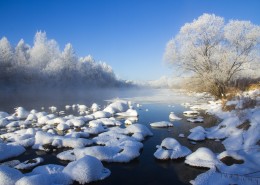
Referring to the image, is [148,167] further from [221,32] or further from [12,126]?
[221,32]

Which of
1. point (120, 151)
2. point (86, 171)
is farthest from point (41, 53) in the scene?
point (86, 171)

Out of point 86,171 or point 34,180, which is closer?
point 34,180

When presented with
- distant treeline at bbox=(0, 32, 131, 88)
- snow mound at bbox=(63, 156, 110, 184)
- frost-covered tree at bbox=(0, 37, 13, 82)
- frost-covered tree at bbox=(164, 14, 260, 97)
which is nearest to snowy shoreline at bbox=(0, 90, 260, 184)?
snow mound at bbox=(63, 156, 110, 184)

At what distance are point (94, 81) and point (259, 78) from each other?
61.6m

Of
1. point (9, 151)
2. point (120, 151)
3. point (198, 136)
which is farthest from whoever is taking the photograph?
point (198, 136)

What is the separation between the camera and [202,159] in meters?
9.65

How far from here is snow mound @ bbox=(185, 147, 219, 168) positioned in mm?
9302

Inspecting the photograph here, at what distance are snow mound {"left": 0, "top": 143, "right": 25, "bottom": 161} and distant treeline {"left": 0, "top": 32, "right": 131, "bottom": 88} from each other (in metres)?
41.9

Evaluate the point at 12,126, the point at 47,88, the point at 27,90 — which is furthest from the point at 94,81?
the point at 12,126

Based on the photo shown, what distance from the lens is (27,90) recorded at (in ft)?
186

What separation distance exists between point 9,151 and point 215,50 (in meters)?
20.7

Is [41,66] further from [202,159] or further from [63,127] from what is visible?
[202,159]

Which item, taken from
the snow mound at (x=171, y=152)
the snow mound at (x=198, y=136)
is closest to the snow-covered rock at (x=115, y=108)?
the snow mound at (x=198, y=136)

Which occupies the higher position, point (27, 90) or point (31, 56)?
point (31, 56)
